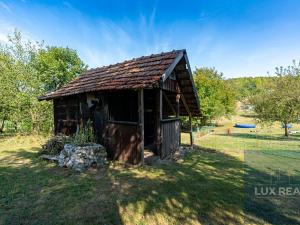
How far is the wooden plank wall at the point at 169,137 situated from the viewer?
838 centimetres

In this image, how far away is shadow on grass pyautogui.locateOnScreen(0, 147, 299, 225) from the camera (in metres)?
3.86

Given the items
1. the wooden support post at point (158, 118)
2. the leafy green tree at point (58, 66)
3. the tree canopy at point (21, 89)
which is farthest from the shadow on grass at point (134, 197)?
the leafy green tree at point (58, 66)

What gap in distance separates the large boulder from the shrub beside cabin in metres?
0.79

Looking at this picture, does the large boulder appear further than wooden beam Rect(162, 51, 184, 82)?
Yes

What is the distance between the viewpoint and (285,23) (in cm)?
1116

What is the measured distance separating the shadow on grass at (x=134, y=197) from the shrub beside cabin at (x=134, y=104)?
1236 millimetres

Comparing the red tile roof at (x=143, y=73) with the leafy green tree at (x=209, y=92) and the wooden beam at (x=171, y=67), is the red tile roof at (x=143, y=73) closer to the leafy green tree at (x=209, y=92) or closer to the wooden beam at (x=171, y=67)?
the wooden beam at (x=171, y=67)

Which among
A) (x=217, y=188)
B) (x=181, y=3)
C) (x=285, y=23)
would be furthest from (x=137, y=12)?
(x=217, y=188)

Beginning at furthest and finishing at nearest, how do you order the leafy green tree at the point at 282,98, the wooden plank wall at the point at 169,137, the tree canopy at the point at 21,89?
the leafy green tree at the point at 282,98 → the tree canopy at the point at 21,89 → the wooden plank wall at the point at 169,137

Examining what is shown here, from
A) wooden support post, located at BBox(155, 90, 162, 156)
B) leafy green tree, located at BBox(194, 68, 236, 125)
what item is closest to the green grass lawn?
wooden support post, located at BBox(155, 90, 162, 156)

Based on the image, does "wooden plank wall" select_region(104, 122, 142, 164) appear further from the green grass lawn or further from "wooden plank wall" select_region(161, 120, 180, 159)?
"wooden plank wall" select_region(161, 120, 180, 159)

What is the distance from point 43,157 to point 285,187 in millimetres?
8862

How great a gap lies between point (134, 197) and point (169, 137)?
4.46 m

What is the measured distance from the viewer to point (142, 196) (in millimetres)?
4848
